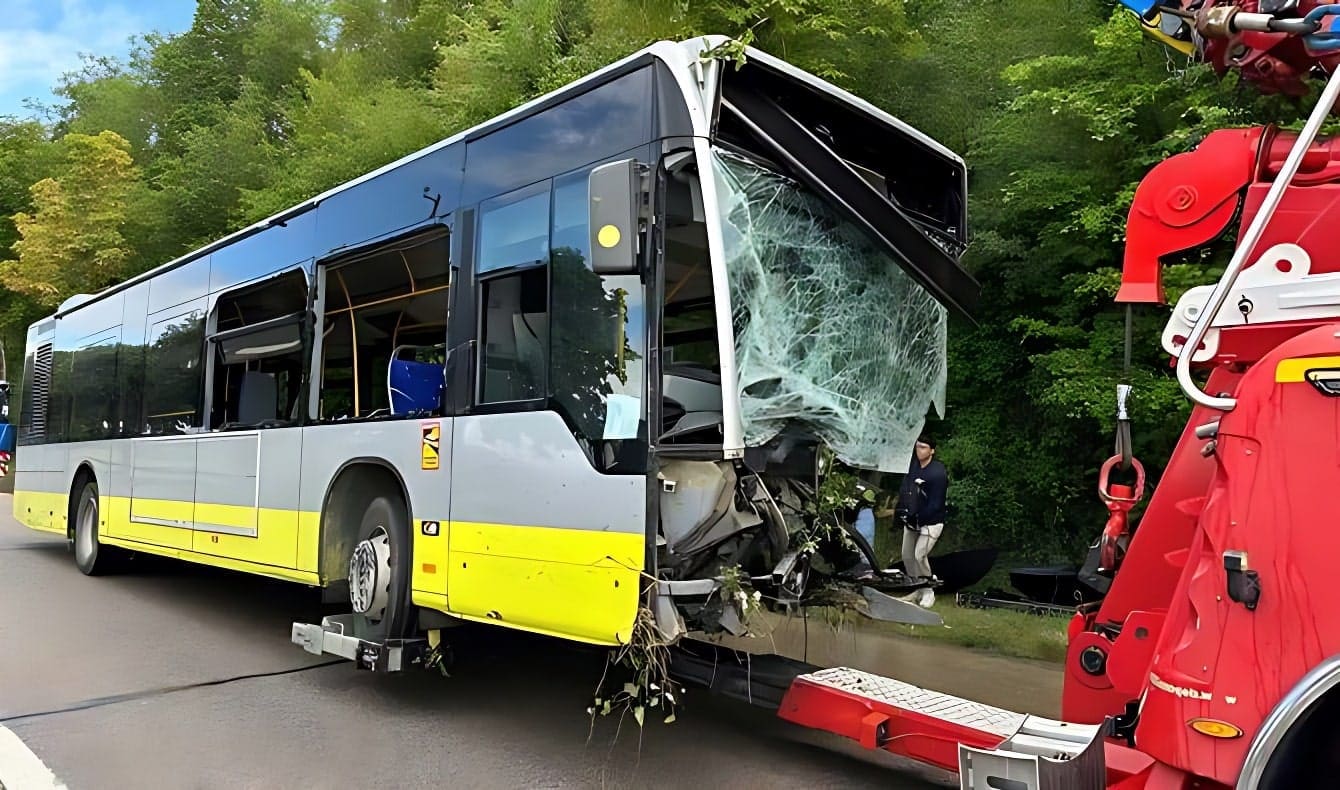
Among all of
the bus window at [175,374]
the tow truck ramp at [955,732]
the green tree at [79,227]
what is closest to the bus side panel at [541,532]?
the tow truck ramp at [955,732]

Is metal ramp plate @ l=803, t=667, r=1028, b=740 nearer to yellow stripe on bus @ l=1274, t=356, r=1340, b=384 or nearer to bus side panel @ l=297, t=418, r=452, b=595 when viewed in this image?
yellow stripe on bus @ l=1274, t=356, r=1340, b=384

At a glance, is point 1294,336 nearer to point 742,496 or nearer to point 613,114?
point 742,496

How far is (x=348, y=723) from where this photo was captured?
5848mm

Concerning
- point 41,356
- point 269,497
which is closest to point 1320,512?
point 269,497

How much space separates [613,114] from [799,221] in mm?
1068

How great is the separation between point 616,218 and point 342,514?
11.1 ft

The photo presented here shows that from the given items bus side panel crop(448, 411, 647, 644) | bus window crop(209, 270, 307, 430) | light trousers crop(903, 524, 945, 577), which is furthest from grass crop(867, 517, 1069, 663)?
bus window crop(209, 270, 307, 430)

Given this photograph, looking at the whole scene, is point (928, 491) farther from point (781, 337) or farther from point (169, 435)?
point (169, 435)

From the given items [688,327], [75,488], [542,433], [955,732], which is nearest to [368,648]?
[542,433]

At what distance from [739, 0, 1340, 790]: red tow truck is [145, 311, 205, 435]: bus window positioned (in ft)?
24.3

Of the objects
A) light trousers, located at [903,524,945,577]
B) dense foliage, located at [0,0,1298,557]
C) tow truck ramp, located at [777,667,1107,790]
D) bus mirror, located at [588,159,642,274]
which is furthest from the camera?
dense foliage, located at [0,0,1298,557]

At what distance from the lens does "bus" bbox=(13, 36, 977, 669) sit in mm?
4363

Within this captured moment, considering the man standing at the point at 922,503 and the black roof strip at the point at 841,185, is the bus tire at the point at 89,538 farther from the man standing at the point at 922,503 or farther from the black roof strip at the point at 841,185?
the black roof strip at the point at 841,185

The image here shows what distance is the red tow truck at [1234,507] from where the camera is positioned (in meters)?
2.72
